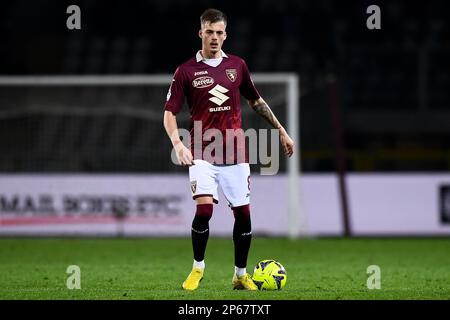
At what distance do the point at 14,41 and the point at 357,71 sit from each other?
804 cm

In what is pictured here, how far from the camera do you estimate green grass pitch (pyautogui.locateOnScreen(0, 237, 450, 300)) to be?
7191 mm

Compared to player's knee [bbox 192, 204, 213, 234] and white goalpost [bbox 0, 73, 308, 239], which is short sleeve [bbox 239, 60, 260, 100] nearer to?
player's knee [bbox 192, 204, 213, 234]

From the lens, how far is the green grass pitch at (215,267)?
23.6ft

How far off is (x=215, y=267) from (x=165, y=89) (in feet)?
21.1

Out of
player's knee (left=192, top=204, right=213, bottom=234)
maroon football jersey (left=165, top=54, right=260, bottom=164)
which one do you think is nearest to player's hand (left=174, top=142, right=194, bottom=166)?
maroon football jersey (left=165, top=54, right=260, bottom=164)

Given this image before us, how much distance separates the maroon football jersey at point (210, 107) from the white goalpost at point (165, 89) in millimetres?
7589

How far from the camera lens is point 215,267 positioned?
→ 10117 mm

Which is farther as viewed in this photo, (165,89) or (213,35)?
(165,89)

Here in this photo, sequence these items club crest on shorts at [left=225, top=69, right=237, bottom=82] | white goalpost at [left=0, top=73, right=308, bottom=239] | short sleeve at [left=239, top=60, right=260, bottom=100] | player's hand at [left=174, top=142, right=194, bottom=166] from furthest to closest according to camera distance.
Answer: white goalpost at [left=0, top=73, right=308, bottom=239], short sleeve at [left=239, top=60, right=260, bottom=100], club crest on shorts at [left=225, top=69, right=237, bottom=82], player's hand at [left=174, top=142, right=194, bottom=166]

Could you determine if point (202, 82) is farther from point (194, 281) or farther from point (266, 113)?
point (194, 281)

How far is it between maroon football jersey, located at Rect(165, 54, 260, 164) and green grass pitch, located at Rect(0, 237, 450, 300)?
3.49 feet

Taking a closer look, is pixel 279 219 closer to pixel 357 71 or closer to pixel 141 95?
pixel 141 95

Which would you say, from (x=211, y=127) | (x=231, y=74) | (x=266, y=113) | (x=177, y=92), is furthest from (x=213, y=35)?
(x=266, y=113)

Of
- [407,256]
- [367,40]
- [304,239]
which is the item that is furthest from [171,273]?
[367,40]
